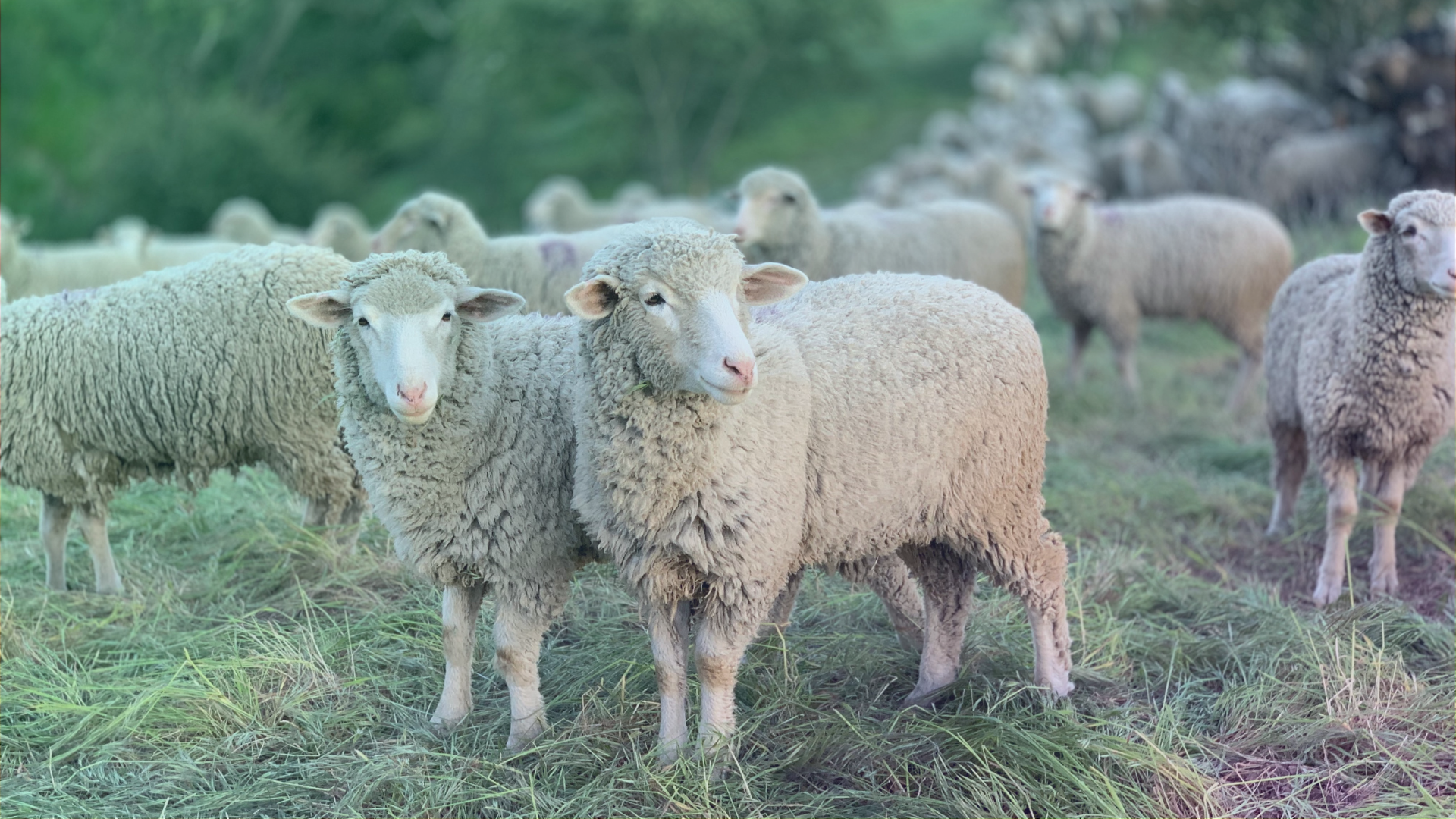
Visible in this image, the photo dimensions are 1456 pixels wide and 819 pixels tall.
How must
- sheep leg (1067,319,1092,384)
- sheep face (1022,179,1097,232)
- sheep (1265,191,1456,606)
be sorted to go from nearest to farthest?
sheep (1265,191,1456,606)
sheep face (1022,179,1097,232)
sheep leg (1067,319,1092,384)

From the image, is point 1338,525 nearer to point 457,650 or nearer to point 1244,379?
point 457,650

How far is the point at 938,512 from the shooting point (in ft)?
11.0

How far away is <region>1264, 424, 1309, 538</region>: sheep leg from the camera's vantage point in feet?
16.6

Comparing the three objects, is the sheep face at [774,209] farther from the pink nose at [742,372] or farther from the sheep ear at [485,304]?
the pink nose at [742,372]

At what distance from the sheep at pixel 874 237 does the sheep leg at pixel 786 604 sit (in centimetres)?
263

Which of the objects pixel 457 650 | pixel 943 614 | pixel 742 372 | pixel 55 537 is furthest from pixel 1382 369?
pixel 55 537

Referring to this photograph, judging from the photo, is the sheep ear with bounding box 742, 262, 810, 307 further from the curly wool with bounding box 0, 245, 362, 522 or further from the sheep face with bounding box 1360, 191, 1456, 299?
the sheep face with bounding box 1360, 191, 1456, 299

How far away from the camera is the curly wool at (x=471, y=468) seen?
10.3ft

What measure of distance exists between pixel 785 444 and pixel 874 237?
3910 millimetres

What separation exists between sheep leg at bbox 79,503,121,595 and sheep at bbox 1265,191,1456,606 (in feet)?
14.7

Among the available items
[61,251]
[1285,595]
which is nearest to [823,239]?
[1285,595]

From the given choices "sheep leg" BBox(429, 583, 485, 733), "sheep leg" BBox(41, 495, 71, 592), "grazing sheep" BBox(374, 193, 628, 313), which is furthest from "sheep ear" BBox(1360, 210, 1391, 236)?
"sheep leg" BBox(41, 495, 71, 592)

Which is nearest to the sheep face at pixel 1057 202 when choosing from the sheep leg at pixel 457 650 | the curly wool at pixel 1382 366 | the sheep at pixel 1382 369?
the sheep at pixel 1382 369

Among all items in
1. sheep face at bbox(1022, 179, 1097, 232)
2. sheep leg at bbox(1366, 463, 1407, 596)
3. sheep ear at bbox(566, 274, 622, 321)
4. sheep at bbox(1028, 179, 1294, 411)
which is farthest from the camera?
sheep at bbox(1028, 179, 1294, 411)
